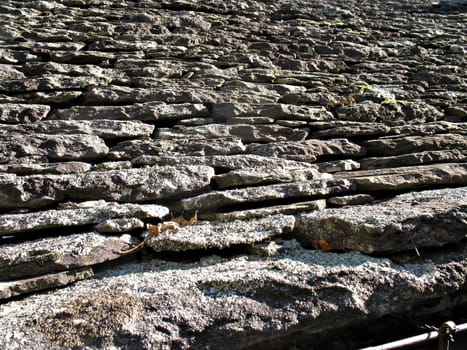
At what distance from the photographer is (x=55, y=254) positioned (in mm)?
1719

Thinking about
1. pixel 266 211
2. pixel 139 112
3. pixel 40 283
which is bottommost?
pixel 40 283

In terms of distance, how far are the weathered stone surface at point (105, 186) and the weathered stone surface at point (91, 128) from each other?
1.44 feet

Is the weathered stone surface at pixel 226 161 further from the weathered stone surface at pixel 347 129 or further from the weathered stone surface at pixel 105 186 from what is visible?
the weathered stone surface at pixel 347 129

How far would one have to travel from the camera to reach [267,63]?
12.9 ft

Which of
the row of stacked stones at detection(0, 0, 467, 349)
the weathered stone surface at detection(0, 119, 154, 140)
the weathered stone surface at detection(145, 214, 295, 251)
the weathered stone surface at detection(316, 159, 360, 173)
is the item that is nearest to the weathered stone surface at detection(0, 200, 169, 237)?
the row of stacked stones at detection(0, 0, 467, 349)

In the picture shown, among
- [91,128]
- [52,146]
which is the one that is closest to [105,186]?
[52,146]

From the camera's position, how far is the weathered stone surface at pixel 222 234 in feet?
6.10

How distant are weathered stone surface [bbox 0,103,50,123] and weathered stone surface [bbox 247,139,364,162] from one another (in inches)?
52.4

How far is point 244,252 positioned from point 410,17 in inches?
212

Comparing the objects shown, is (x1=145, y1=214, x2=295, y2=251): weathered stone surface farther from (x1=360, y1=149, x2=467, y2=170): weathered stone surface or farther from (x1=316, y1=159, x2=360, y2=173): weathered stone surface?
(x1=360, y1=149, x2=467, y2=170): weathered stone surface

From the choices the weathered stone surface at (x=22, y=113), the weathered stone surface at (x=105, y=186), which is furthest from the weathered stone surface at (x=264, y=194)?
the weathered stone surface at (x=22, y=113)

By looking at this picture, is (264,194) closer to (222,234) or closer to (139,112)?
(222,234)

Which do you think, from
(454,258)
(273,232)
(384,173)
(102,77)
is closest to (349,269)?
(273,232)

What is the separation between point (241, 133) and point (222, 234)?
106 centimetres
